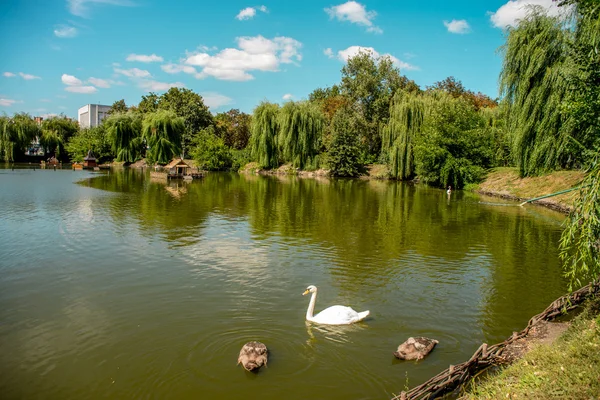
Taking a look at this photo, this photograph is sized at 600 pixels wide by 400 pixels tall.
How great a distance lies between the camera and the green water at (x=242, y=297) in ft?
28.6

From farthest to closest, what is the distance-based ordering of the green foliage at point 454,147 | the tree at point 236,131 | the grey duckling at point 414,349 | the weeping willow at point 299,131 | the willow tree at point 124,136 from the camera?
the tree at point 236,131 < the willow tree at point 124,136 < the weeping willow at point 299,131 < the green foliage at point 454,147 < the grey duckling at point 414,349

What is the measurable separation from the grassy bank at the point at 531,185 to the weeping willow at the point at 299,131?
3190cm

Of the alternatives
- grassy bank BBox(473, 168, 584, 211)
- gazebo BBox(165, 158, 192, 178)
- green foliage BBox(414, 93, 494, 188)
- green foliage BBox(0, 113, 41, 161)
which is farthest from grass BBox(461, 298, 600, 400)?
green foliage BBox(0, 113, 41, 161)

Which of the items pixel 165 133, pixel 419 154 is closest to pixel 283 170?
pixel 165 133

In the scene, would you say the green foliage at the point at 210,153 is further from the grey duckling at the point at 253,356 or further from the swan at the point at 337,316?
the grey duckling at the point at 253,356

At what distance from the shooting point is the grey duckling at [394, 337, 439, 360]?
934 cm

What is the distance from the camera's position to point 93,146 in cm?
9256

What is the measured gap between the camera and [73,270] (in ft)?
49.8

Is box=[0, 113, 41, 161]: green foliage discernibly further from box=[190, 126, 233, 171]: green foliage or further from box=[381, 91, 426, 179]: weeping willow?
box=[381, 91, 426, 179]: weeping willow

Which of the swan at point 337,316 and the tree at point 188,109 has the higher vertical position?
the tree at point 188,109

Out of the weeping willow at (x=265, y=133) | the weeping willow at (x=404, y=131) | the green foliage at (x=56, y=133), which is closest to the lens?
the weeping willow at (x=404, y=131)

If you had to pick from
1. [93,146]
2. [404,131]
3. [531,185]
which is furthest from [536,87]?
[93,146]

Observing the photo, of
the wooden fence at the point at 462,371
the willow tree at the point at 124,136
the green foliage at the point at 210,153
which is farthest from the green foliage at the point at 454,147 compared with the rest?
the willow tree at the point at 124,136

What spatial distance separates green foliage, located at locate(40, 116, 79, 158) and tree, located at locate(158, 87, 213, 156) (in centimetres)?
2316
